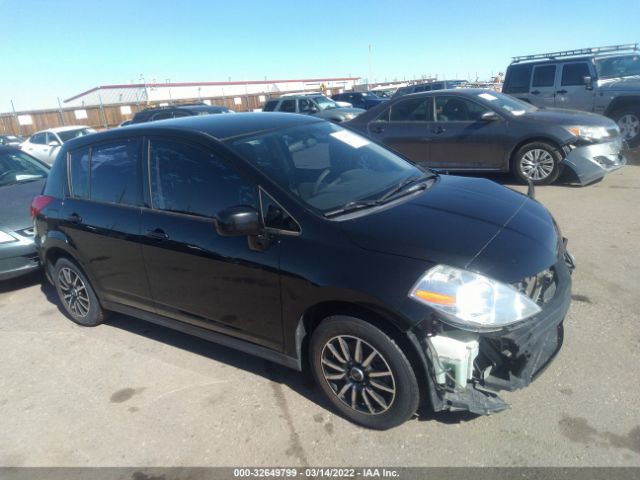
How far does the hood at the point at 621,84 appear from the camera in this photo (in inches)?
380

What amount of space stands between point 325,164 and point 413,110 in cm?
537

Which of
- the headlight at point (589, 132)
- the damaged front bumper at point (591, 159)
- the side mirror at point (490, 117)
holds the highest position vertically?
the side mirror at point (490, 117)

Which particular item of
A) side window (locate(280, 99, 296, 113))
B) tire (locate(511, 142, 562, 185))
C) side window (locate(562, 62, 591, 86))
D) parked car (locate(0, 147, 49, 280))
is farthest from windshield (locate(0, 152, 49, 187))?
side window (locate(280, 99, 296, 113))

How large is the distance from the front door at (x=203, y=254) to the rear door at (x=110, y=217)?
17 cm

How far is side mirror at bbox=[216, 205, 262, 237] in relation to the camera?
265 centimetres

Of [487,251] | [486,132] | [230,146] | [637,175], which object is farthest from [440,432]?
[637,175]

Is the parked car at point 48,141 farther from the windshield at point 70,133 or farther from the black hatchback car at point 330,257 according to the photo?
the black hatchback car at point 330,257

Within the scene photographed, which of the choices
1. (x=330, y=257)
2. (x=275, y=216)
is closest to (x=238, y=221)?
(x=275, y=216)

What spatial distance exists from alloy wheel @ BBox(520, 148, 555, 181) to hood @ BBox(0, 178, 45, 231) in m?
6.84

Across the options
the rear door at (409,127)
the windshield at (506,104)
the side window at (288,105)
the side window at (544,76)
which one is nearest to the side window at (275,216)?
the rear door at (409,127)

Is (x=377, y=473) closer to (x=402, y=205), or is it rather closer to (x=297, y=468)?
(x=297, y=468)

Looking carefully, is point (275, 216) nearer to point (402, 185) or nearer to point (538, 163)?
point (402, 185)

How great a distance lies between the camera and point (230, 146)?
3072 mm

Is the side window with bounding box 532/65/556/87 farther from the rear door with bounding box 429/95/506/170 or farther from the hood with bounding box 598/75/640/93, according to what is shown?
the rear door with bounding box 429/95/506/170
